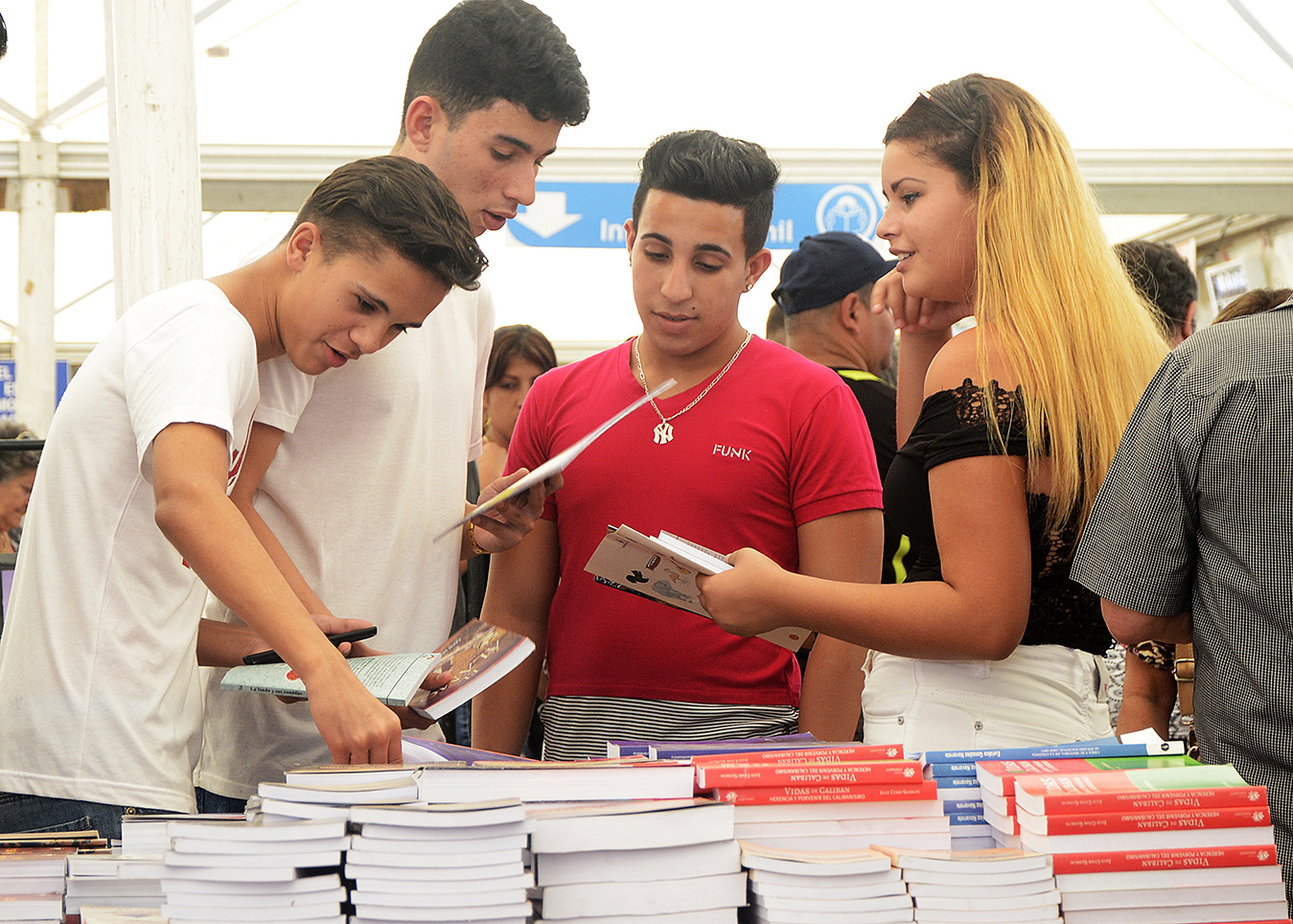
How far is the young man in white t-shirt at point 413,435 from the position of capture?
5.56 ft

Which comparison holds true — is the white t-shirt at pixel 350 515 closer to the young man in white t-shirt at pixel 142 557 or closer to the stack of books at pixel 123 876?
the young man in white t-shirt at pixel 142 557

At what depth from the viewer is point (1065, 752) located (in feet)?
4.17

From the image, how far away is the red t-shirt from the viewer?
191cm

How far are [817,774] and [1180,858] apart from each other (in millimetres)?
361

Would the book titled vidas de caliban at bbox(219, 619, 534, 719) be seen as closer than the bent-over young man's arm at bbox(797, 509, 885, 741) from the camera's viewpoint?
Yes

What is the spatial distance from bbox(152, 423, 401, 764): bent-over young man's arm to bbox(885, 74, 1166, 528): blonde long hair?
886 millimetres

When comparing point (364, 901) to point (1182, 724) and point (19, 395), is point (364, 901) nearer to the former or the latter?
point (1182, 724)

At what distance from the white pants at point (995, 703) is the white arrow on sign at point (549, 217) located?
12.3 feet

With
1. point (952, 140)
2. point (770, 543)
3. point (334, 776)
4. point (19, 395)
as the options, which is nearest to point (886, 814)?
point (334, 776)

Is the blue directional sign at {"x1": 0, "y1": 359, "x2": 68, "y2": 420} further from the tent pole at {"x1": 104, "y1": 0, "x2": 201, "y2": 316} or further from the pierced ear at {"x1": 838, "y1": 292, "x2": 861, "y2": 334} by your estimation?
the pierced ear at {"x1": 838, "y1": 292, "x2": 861, "y2": 334}

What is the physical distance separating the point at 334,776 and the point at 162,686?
17.7 inches

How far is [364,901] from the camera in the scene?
3.35 ft

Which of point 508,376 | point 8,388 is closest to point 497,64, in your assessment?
point 508,376

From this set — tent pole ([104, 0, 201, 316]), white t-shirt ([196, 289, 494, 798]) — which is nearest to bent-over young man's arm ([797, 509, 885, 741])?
white t-shirt ([196, 289, 494, 798])
